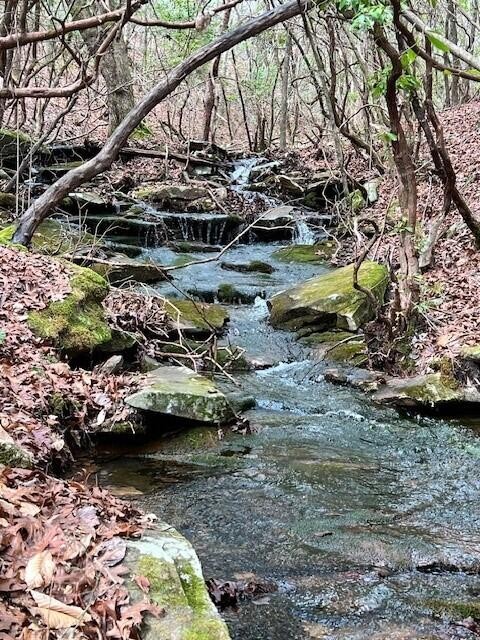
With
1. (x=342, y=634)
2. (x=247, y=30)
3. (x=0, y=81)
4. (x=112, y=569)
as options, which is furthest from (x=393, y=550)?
(x=0, y=81)

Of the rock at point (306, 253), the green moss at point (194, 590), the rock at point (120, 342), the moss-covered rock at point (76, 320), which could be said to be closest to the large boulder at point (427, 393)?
the rock at point (120, 342)

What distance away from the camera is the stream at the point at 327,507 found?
324cm

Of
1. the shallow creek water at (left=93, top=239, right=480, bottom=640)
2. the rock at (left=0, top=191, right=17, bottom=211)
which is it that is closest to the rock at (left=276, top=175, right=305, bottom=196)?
the rock at (left=0, top=191, right=17, bottom=211)

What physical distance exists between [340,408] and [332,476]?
73.9 inches

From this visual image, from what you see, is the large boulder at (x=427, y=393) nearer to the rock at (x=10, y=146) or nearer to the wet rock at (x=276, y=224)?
the wet rock at (x=276, y=224)

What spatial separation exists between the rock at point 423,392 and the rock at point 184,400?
6.66ft

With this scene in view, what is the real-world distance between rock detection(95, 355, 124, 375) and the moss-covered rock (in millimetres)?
226

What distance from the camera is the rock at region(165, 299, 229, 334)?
8.62 metres

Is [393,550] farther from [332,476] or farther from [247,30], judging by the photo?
[247,30]

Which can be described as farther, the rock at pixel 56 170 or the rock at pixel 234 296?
the rock at pixel 56 170

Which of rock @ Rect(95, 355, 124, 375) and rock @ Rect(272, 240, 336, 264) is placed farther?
rock @ Rect(272, 240, 336, 264)

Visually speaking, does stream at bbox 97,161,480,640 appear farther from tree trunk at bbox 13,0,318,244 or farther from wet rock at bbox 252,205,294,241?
wet rock at bbox 252,205,294,241

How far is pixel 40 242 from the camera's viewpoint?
1020 centimetres

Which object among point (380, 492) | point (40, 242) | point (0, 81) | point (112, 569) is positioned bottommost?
point (380, 492)
